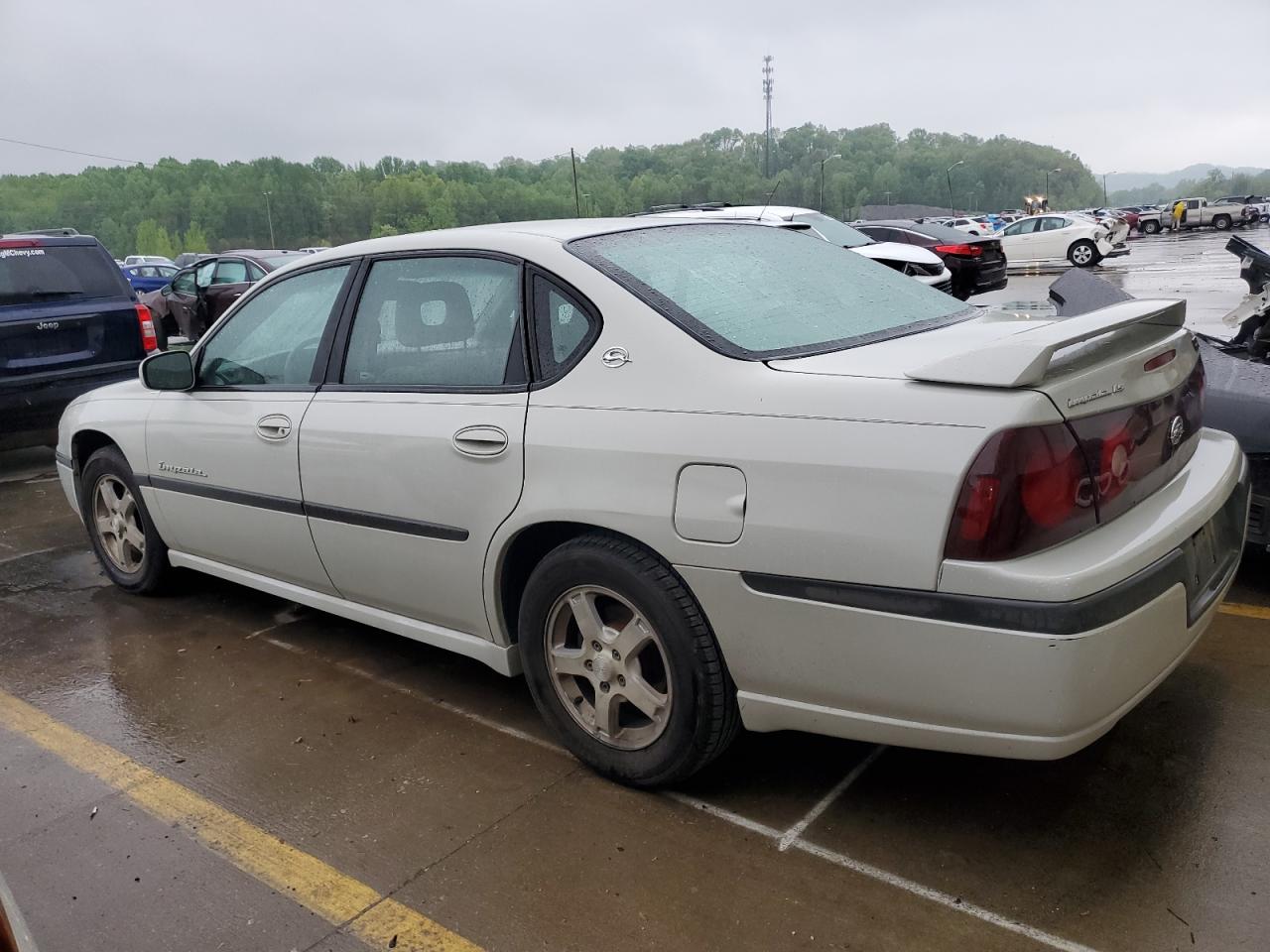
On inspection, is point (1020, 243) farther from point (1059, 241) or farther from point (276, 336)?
point (276, 336)

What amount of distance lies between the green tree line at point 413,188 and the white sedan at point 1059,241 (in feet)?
21.1

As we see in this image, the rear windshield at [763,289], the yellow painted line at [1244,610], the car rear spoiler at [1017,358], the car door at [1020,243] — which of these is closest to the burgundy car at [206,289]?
the rear windshield at [763,289]

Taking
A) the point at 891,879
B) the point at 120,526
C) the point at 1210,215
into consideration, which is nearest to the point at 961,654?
the point at 891,879

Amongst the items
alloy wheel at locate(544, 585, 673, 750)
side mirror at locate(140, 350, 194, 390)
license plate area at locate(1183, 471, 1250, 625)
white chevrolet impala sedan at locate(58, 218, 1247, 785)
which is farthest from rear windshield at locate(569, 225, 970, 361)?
side mirror at locate(140, 350, 194, 390)

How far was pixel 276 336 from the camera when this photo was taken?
379 cm

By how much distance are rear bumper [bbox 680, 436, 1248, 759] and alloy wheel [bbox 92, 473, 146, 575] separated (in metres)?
3.13

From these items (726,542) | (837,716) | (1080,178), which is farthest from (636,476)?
(1080,178)

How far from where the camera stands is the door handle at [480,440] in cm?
285

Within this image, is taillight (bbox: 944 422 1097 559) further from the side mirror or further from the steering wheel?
the side mirror

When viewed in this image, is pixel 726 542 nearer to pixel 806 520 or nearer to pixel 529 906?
pixel 806 520

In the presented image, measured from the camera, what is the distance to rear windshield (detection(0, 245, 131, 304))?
6.99 m

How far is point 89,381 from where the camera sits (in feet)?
23.6

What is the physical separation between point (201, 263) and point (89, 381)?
934cm

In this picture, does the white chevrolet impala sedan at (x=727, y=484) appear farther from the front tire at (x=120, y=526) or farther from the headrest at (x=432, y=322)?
the front tire at (x=120, y=526)
